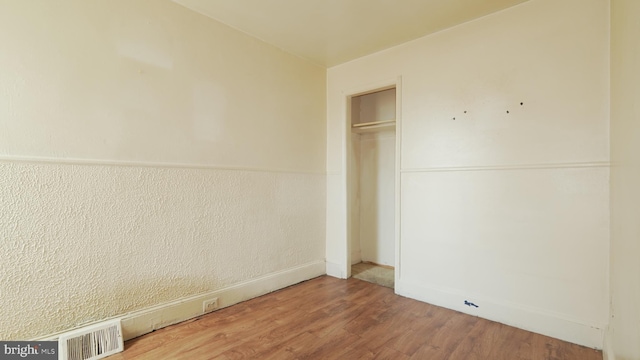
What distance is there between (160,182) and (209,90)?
34.7 inches

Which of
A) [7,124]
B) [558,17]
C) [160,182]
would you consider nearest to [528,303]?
[558,17]

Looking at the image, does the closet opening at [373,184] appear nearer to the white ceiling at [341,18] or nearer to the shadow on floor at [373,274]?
the shadow on floor at [373,274]

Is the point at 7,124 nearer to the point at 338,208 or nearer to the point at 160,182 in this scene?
the point at 160,182

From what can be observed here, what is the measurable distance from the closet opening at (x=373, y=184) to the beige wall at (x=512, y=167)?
93 centimetres

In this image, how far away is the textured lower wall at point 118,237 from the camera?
1614 millimetres

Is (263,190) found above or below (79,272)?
above

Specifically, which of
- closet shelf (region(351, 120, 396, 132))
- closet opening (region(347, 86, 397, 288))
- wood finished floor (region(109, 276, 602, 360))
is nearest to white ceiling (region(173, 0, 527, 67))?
closet shelf (region(351, 120, 396, 132))

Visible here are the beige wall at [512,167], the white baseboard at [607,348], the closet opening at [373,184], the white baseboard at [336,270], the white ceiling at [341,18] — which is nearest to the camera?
the white baseboard at [607,348]

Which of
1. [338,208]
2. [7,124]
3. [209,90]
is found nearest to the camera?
[7,124]

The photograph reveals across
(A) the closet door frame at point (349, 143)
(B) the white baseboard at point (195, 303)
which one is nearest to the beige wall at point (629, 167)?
(A) the closet door frame at point (349, 143)

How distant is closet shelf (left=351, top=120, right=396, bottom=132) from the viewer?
3346 mm

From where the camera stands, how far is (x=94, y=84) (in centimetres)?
185

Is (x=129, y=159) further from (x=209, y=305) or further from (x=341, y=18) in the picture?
(x=341, y=18)

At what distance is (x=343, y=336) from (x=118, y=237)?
5.76 feet
